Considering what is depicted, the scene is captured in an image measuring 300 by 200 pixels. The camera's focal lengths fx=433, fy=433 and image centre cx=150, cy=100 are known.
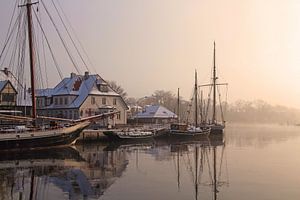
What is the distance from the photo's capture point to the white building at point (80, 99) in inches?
2694

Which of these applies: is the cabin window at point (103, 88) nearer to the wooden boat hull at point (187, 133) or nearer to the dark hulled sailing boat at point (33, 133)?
the wooden boat hull at point (187, 133)

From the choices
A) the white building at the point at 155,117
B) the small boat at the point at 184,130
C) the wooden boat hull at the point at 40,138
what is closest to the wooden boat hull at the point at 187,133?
the small boat at the point at 184,130

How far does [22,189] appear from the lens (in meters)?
21.0

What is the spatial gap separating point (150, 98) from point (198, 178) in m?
148

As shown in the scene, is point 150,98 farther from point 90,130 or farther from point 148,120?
point 90,130

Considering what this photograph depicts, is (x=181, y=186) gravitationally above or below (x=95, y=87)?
below

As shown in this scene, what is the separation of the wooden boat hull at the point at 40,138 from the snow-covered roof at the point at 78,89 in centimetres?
2149

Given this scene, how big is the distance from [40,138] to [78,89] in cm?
2963

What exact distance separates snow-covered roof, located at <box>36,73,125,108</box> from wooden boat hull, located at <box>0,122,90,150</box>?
2149cm

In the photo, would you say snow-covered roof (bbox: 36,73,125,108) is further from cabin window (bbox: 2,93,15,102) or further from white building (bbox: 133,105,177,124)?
white building (bbox: 133,105,177,124)

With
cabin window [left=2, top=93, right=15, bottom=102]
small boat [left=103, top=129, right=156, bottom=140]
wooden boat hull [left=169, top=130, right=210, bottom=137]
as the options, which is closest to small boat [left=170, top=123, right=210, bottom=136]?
wooden boat hull [left=169, top=130, right=210, bottom=137]

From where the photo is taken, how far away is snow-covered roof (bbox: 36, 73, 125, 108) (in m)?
69.1

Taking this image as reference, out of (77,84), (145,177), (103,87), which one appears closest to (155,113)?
(103,87)

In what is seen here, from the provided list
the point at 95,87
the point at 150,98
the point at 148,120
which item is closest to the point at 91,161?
the point at 95,87
